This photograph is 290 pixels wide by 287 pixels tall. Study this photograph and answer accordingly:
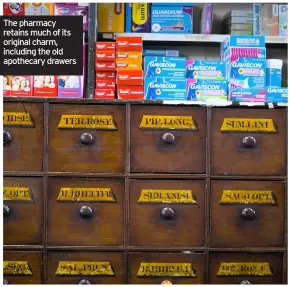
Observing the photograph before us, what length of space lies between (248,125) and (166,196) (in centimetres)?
51

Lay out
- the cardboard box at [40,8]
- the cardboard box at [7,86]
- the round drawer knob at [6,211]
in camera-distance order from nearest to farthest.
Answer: the round drawer knob at [6,211] < the cardboard box at [7,86] < the cardboard box at [40,8]

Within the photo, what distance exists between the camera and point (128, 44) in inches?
116

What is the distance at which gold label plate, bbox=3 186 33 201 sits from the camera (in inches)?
106

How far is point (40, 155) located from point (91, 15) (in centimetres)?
77

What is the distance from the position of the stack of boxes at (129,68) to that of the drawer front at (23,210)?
0.62 metres

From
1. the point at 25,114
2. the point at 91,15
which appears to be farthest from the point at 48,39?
the point at 91,15

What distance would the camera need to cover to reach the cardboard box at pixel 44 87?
2.84 metres

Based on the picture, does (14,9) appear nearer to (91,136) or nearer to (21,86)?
(21,86)

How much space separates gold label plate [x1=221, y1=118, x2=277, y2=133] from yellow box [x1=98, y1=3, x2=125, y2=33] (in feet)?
3.04

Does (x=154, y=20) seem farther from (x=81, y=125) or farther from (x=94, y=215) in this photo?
(x=94, y=215)

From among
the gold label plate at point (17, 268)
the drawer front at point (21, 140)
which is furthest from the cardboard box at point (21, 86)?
the gold label plate at point (17, 268)

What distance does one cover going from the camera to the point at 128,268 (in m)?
2.71

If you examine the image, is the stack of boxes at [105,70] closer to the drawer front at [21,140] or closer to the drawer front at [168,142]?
the drawer front at [168,142]
